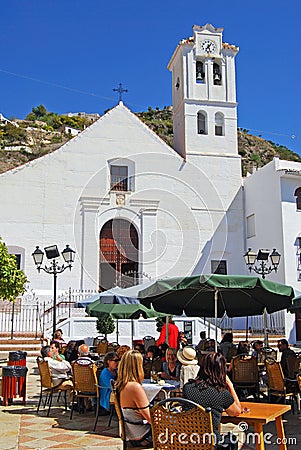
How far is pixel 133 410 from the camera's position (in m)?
4.80

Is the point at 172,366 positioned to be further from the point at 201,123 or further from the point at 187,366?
the point at 201,123

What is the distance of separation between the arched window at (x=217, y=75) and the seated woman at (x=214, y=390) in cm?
2355

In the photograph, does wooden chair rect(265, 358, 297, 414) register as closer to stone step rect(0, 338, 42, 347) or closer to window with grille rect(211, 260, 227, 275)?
stone step rect(0, 338, 42, 347)

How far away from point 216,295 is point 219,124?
61.7 feet

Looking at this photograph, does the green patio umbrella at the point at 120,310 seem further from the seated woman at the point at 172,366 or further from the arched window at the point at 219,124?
the arched window at the point at 219,124

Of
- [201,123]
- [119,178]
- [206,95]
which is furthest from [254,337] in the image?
[206,95]

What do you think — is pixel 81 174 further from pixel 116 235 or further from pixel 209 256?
pixel 209 256

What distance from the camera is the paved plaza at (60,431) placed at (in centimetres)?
639

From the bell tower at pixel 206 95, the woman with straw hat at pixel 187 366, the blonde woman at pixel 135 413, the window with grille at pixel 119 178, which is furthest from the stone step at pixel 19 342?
the blonde woman at pixel 135 413

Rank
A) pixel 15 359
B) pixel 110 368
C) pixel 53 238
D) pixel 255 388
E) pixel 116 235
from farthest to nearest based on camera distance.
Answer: pixel 116 235 < pixel 53 238 < pixel 15 359 < pixel 255 388 < pixel 110 368

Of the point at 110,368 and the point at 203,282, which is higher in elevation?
the point at 203,282

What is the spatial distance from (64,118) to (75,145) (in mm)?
81523

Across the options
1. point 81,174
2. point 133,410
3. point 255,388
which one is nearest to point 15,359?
point 255,388

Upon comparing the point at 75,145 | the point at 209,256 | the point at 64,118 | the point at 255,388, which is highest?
the point at 64,118
